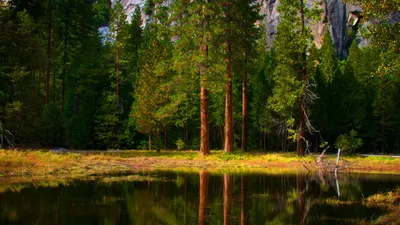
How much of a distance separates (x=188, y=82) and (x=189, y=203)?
1995 centimetres

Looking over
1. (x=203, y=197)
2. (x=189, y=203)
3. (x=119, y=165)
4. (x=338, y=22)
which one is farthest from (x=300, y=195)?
(x=338, y=22)

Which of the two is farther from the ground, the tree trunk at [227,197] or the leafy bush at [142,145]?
the tree trunk at [227,197]

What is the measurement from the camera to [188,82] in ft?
99.3

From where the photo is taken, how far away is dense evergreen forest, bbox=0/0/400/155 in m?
28.9

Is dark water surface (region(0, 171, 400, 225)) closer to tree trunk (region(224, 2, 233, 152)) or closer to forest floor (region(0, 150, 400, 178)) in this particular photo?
forest floor (region(0, 150, 400, 178))

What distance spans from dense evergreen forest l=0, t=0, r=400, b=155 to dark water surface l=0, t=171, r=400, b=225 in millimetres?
A: 6287

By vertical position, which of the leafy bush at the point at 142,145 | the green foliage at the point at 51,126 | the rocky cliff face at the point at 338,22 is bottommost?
the leafy bush at the point at 142,145

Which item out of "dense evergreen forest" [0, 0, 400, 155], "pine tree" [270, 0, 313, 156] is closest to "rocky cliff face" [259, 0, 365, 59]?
"dense evergreen forest" [0, 0, 400, 155]

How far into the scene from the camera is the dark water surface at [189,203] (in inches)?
349

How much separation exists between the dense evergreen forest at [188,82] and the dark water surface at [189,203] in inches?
248

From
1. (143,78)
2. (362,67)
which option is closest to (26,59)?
(143,78)

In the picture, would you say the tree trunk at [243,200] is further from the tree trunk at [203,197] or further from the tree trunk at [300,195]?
the tree trunk at [300,195]


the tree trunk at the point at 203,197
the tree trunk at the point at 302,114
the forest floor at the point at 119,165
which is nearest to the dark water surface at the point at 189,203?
the tree trunk at the point at 203,197

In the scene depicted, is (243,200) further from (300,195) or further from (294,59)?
(294,59)
